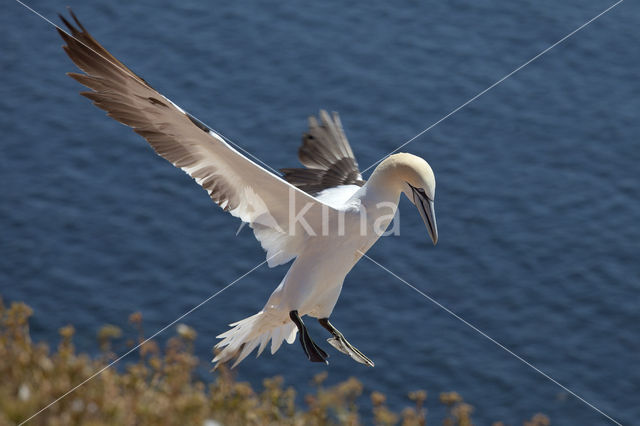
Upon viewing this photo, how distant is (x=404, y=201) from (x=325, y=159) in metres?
5.82

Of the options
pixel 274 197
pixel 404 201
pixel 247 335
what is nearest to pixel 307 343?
pixel 247 335

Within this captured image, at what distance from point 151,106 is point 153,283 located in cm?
752

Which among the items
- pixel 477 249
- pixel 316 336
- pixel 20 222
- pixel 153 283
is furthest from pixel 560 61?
pixel 20 222

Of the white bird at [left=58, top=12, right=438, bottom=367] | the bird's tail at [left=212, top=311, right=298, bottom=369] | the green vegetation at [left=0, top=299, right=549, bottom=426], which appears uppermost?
the white bird at [left=58, top=12, right=438, bottom=367]

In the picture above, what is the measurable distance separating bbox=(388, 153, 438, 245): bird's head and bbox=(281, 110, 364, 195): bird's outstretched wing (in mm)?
1430

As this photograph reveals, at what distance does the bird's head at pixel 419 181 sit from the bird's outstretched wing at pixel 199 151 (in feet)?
1.63

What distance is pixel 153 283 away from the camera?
12992 millimetres

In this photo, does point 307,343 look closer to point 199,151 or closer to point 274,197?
point 274,197

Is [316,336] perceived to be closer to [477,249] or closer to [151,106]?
[477,249]

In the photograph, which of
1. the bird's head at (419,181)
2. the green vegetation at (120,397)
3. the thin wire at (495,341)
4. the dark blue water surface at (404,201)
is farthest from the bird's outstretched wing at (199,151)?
the thin wire at (495,341)

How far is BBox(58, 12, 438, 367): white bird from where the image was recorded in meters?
5.71

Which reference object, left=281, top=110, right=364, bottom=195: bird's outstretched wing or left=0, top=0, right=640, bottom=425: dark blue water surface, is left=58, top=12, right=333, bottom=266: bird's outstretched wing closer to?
left=281, top=110, right=364, bottom=195: bird's outstretched wing

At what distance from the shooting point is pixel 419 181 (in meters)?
5.79

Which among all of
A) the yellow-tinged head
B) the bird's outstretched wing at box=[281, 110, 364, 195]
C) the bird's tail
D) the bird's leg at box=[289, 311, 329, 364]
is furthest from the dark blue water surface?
the yellow-tinged head
